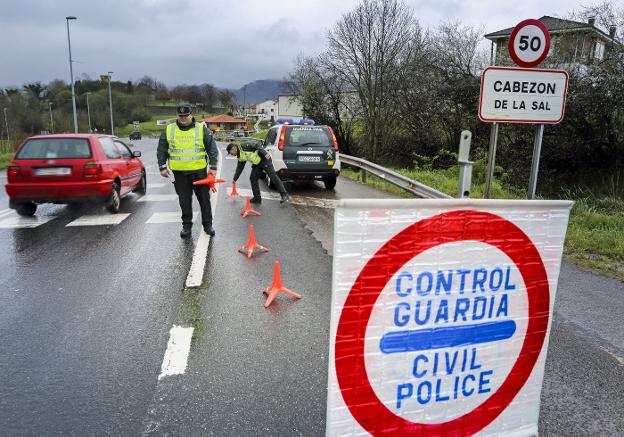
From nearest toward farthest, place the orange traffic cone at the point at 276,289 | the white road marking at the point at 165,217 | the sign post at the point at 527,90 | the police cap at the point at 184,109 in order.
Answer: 1. the orange traffic cone at the point at 276,289
2. the sign post at the point at 527,90
3. the police cap at the point at 184,109
4. the white road marking at the point at 165,217

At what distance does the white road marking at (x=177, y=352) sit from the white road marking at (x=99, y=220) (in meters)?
4.99

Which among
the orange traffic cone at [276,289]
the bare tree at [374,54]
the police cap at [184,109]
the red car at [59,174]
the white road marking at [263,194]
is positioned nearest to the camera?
the orange traffic cone at [276,289]

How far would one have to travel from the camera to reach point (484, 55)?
74.1 feet

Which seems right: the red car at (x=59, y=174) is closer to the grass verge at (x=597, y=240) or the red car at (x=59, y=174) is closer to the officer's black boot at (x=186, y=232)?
the officer's black boot at (x=186, y=232)

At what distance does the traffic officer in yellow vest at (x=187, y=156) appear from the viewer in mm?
7062

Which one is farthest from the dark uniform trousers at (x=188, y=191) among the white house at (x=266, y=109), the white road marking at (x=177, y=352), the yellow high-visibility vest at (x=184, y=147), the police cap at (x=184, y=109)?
the white house at (x=266, y=109)

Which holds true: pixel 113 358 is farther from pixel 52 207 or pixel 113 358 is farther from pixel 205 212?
pixel 52 207

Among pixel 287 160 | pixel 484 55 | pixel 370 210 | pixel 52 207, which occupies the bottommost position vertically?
pixel 52 207

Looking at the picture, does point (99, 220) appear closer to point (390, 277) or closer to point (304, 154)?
point (304, 154)

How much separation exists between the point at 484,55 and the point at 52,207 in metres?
20.1

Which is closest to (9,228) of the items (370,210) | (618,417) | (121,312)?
(121,312)

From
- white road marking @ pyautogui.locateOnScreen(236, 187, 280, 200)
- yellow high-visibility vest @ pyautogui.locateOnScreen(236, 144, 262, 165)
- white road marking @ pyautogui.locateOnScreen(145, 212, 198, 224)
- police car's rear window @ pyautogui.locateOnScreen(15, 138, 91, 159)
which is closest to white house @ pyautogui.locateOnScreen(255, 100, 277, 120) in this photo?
white road marking @ pyautogui.locateOnScreen(236, 187, 280, 200)

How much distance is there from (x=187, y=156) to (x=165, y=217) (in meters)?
2.06

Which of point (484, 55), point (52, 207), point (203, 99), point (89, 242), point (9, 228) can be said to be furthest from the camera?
point (203, 99)
